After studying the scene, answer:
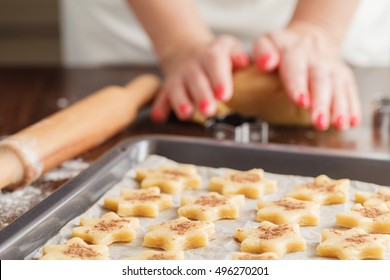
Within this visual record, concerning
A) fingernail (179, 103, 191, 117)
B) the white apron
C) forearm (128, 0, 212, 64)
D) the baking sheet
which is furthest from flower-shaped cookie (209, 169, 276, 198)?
the white apron

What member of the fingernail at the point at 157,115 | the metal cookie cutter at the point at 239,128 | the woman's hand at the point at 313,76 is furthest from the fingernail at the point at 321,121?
the fingernail at the point at 157,115

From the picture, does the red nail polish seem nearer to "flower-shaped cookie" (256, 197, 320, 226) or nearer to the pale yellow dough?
"flower-shaped cookie" (256, 197, 320, 226)

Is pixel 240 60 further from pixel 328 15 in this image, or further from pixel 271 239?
pixel 271 239

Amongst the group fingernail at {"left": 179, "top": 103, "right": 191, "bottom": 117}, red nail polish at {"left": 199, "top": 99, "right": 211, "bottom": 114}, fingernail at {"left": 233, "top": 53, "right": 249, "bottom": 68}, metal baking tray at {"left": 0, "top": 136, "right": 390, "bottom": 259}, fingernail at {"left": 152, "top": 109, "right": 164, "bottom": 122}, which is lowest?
metal baking tray at {"left": 0, "top": 136, "right": 390, "bottom": 259}
